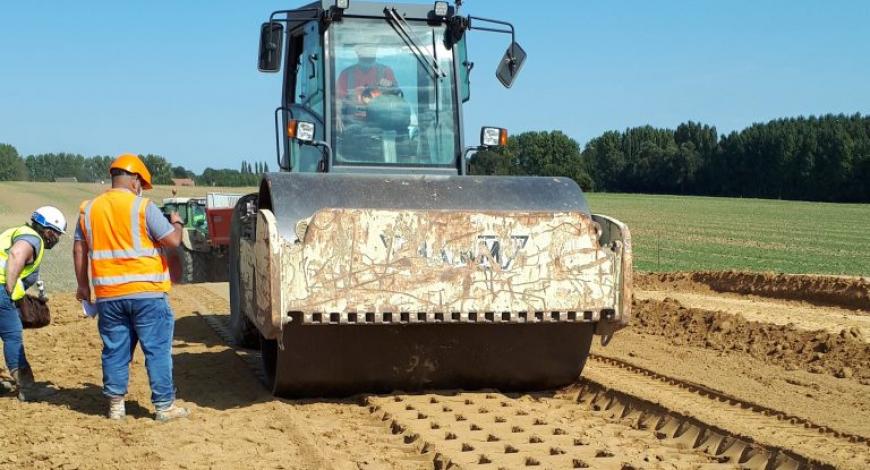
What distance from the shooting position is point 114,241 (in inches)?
258

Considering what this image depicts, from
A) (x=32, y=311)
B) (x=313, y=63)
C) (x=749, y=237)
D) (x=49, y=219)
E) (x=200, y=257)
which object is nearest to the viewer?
(x=49, y=219)

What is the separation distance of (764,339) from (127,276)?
6.25m

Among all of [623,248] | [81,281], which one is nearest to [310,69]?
[81,281]

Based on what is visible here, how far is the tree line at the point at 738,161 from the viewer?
74062mm

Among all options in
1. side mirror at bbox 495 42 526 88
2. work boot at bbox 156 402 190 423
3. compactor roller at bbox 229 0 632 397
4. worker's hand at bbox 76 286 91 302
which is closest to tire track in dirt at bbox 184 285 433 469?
compactor roller at bbox 229 0 632 397

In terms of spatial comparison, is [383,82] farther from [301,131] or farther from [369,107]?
[301,131]

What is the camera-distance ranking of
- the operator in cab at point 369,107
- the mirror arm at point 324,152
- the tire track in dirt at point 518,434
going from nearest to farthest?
the tire track in dirt at point 518,434, the mirror arm at point 324,152, the operator in cab at point 369,107

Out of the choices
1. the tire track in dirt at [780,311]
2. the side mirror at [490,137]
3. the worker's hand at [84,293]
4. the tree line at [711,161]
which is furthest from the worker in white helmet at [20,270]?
the tree line at [711,161]

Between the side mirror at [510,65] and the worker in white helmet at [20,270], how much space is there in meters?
3.76

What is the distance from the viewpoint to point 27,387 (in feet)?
25.2

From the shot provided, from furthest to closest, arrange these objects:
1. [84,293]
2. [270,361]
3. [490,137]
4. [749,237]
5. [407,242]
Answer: [749,237] < [490,137] < [270,361] < [84,293] < [407,242]

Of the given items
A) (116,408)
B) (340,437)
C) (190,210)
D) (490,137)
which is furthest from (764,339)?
(190,210)

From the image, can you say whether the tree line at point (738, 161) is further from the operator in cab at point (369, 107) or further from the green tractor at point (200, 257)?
the operator in cab at point (369, 107)

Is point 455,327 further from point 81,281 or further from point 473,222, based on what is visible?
point 81,281
